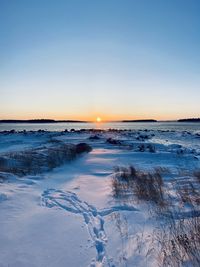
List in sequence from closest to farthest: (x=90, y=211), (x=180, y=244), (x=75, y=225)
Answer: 1. (x=180, y=244)
2. (x=75, y=225)
3. (x=90, y=211)

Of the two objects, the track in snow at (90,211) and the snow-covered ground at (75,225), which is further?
the track in snow at (90,211)

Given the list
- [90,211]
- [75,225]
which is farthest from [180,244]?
[90,211]

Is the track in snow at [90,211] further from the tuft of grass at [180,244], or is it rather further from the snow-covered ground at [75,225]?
the tuft of grass at [180,244]

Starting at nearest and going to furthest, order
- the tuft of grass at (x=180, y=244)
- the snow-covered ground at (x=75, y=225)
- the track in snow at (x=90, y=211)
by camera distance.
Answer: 1. the tuft of grass at (x=180, y=244)
2. the snow-covered ground at (x=75, y=225)
3. the track in snow at (x=90, y=211)

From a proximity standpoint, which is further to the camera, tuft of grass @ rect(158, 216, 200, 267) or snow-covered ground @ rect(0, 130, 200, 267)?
snow-covered ground @ rect(0, 130, 200, 267)

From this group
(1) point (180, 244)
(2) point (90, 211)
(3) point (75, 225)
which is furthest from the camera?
(2) point (90, 211)

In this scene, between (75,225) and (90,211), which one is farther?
(90,211)

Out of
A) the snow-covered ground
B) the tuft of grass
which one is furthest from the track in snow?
the tuft of grass

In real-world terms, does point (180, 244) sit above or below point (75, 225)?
above

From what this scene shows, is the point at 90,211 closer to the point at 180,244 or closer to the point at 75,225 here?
the point at 75,225

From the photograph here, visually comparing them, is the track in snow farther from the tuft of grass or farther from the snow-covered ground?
the tuft of grass

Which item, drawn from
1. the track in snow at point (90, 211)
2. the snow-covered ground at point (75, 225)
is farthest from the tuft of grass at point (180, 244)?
the track in snow at point (90, 211)

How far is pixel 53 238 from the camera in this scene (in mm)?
4895

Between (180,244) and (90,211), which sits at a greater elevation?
(180,244)
